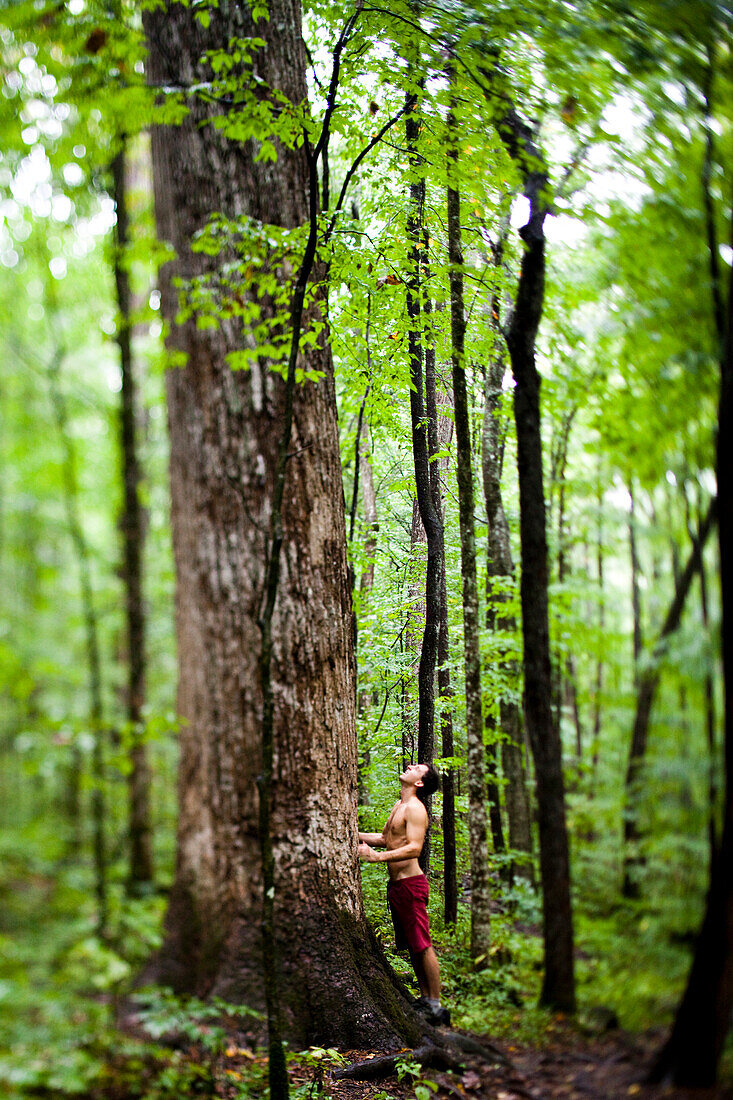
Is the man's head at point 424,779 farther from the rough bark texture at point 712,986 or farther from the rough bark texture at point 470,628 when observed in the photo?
the rough bark texture at point 712,986

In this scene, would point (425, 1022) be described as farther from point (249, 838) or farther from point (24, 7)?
point (24, 7)

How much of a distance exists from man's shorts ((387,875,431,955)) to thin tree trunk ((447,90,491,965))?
0.17m

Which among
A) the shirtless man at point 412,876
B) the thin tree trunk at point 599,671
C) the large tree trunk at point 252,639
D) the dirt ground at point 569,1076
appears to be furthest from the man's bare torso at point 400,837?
the thin tree trunk at point 599,671

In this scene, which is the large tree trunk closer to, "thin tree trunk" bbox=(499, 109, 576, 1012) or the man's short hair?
the man's short hair

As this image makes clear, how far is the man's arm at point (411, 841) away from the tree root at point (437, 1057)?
0.45 metres

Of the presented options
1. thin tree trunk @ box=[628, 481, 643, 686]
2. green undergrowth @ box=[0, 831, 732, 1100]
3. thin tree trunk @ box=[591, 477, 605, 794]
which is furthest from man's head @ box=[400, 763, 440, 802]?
thin tree trunk @ box=[628, 481, 643, 686]

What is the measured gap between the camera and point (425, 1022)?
6.05 ft

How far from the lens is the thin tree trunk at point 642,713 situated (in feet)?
4.31

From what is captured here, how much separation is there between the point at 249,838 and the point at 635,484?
289 centimetres

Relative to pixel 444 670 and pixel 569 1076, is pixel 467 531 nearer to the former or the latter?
pixel 444 670

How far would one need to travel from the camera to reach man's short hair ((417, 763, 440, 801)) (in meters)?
1.94

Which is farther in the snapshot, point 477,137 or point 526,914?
point 477,137

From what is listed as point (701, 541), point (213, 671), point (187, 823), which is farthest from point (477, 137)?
point (187, 823)

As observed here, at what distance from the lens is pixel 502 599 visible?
5.86ft
